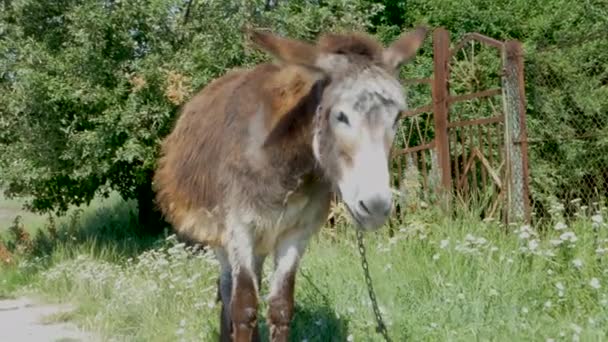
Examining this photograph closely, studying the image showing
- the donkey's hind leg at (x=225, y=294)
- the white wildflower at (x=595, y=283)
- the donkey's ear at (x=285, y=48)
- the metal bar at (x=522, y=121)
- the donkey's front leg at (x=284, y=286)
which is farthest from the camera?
the metal bar at (x=522, y=121)

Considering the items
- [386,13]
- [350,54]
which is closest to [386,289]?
[350,54]

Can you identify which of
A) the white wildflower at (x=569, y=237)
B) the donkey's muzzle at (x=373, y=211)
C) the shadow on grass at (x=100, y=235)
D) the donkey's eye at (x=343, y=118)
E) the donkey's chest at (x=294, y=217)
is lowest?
the shadow on grass at (x=100, y=235)

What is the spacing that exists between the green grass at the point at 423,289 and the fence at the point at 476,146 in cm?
63

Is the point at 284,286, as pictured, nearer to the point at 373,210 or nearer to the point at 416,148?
the point at 373,210

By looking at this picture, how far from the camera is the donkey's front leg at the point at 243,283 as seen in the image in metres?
4.62

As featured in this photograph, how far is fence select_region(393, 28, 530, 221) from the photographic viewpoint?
7340 mm

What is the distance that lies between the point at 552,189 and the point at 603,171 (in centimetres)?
62

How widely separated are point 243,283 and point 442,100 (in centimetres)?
418

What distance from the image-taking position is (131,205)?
1680 centimetres

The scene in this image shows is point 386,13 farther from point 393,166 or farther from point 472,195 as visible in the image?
point 472,195

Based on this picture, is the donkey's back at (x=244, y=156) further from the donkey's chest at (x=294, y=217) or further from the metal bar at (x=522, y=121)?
the metal bar at (x=522, y=121)

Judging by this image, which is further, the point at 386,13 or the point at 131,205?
the point at 131,205

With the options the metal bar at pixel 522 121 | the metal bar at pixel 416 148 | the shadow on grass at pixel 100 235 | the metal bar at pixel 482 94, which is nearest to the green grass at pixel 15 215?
the shadow on grass at pixel 100 235

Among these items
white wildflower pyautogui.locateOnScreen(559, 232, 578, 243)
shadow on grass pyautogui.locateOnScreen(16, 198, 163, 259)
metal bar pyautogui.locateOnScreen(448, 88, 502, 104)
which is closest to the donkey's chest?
white wildflower pyautogui.locateOnScreen(559, 232, 578, 243)
